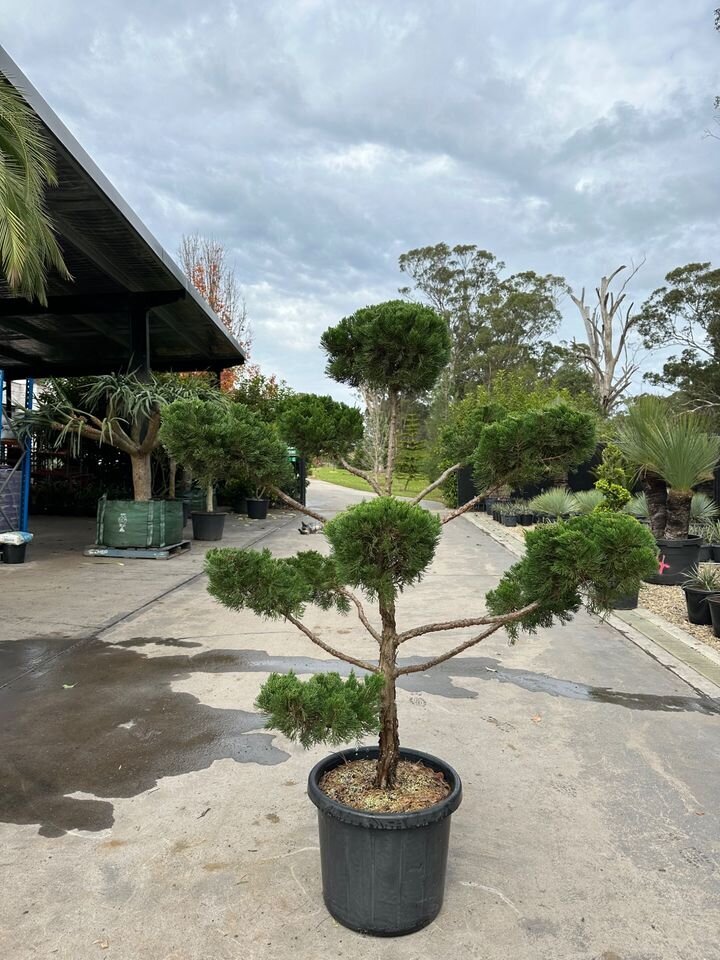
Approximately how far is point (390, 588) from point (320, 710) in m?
0.39

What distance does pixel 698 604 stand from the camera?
5.82 metres

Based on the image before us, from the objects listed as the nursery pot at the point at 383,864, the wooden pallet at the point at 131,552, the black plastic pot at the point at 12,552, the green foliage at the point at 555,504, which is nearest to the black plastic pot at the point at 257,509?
the wooden pallet at the point at 131,552

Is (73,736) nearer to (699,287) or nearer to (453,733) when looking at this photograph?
(453,733)

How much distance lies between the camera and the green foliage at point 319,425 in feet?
7.34

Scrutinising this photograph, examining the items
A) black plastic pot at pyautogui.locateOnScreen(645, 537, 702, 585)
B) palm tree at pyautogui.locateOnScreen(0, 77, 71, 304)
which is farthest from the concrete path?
palm tree at pyautogui.locateOnScreen(0, 77, 71, 304)

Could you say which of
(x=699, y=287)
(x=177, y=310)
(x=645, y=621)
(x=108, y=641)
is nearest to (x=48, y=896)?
(x=108, y=641)

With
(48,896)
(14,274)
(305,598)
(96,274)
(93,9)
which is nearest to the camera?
(48,896)

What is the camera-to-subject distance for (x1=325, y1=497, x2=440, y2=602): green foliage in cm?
173

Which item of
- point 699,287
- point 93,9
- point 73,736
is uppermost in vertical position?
point 699,287

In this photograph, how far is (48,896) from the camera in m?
2.11

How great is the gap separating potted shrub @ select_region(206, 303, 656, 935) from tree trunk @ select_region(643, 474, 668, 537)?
6.47 metres

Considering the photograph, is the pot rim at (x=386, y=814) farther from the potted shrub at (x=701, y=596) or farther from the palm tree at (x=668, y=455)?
the palm tree at (x=668, y=455)

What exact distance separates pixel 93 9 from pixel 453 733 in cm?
811

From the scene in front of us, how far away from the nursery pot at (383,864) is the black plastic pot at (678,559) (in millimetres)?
6501
